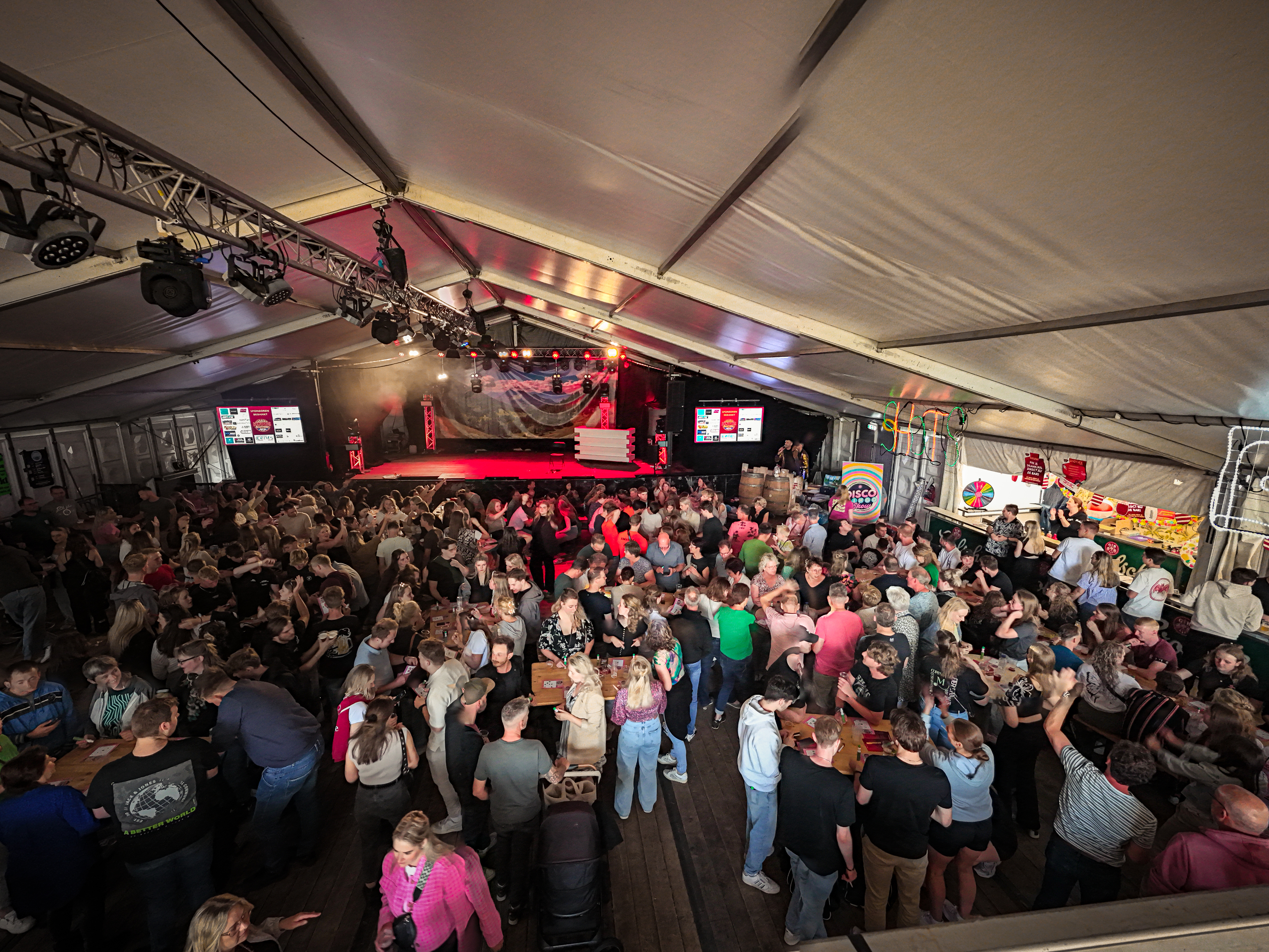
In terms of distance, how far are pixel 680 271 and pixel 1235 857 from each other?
4.89 meters

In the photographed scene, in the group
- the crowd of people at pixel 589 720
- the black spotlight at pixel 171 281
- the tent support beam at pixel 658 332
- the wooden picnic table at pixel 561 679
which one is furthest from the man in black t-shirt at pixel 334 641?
the tent support beam at pixel 658 332

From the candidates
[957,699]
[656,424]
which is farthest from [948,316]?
[656,424]

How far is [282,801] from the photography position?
3.27m

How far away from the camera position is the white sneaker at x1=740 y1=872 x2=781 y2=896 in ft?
11.1

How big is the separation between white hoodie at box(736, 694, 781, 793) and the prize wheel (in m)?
9.19

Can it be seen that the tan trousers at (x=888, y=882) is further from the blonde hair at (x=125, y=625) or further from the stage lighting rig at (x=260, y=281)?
the stage lighting rig at (x=260, y=281)

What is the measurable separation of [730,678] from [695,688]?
36cm

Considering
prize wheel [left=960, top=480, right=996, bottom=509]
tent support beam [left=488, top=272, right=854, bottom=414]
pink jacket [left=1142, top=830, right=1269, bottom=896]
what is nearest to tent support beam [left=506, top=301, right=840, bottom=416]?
tent support beam [left=488, top=272, right=854, bottom=414]

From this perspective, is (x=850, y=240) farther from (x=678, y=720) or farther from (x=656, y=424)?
(x=656, y=424)

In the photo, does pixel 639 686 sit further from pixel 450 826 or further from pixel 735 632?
pixel 450 826

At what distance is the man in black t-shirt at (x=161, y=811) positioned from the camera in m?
2.56

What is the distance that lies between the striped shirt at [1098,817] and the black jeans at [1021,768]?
2.41 feet

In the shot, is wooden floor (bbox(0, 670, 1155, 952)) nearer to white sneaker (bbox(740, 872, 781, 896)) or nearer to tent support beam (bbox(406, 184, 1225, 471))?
white sneaker (bbox(740, 872, 781, 896))

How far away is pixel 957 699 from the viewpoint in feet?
11.7
